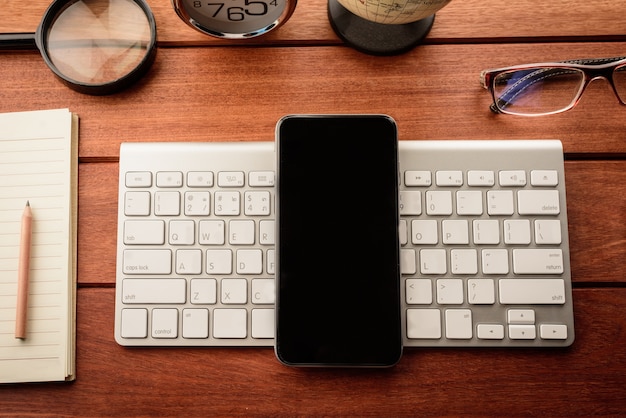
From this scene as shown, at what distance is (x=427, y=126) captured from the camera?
1.94 feet

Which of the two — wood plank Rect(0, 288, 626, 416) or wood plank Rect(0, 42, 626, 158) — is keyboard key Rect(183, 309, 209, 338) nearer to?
wood plank Rect(0, 288, 626, 416)

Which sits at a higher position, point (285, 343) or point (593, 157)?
point (593, 157)

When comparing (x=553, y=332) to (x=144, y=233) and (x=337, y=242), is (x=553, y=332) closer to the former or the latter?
(x=337, y=242)

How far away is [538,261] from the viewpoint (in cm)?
55

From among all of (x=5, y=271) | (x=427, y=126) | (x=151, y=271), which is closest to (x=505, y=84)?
(x=427, y=126)

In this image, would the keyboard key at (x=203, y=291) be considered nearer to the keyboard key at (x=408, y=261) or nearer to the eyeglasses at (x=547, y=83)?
the keyboard key at (x=408, y=261)

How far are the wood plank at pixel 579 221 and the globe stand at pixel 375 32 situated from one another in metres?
0.22

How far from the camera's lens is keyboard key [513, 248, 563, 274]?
55cm

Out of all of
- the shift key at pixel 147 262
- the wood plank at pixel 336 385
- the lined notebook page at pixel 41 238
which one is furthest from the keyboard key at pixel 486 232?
the lined notebook page at pixel 41 238

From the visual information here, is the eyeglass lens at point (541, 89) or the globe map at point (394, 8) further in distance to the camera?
the eyeglass lens at point (541, 89)

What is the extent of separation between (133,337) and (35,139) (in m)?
0.23

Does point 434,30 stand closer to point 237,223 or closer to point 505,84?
point 505,84

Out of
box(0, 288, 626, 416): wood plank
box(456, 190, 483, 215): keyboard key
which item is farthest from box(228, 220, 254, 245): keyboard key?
box(456, 190, 483, 215): keyboard key

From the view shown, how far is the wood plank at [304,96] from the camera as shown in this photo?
23.2 inches
